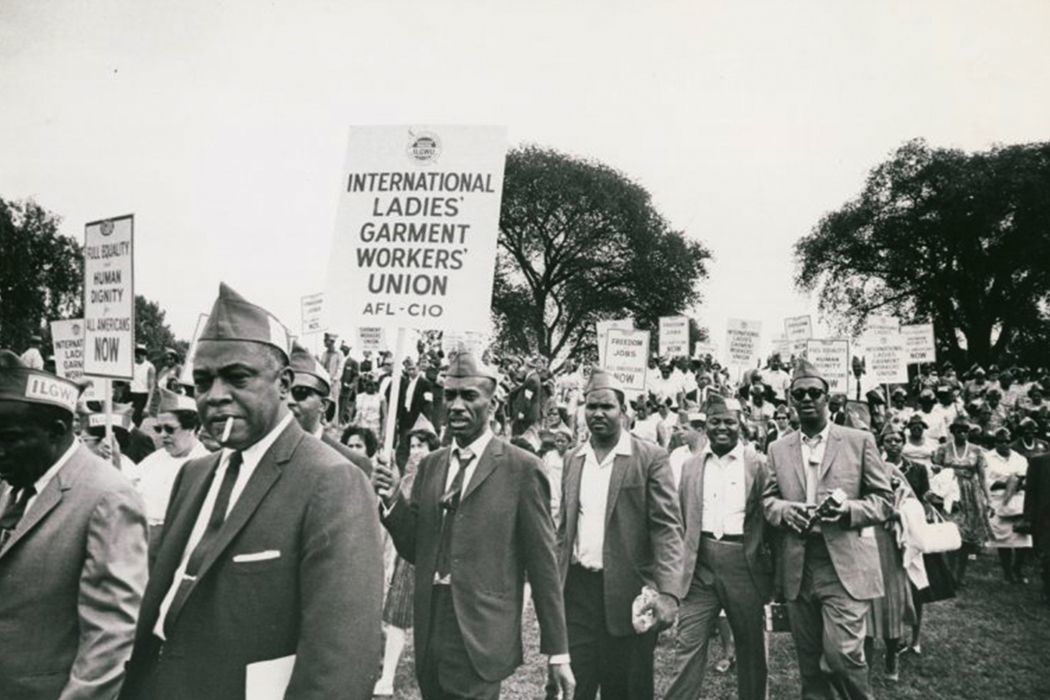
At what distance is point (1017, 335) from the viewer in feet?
90.8

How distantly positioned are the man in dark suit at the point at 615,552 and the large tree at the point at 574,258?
47291mm

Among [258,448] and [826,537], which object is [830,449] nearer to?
[826,537]

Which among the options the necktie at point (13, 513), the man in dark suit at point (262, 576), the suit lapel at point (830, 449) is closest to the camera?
the man in dark suit at point (262, 576)

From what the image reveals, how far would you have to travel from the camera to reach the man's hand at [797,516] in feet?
19.5

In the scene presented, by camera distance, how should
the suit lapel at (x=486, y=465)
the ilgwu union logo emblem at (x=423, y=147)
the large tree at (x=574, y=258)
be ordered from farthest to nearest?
the large tree at (x=574, y=258) < the ilgwu union logo emblem at (x=423, y=147) < the suit lapel at (x=486, y=465)

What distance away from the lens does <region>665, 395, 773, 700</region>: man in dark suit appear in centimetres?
617

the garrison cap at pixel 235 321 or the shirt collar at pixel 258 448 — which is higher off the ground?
the garrison cap at pixel 235 321

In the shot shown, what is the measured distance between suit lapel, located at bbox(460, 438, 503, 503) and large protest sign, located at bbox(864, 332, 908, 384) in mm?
12373

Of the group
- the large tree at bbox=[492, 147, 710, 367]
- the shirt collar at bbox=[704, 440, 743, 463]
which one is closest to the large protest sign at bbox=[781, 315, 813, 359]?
the shirt collar at bbox=[704, 440, 743, 463]

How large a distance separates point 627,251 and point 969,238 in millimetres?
26400

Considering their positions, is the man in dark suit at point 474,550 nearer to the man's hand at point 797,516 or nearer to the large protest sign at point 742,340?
the man's hand at point 797,516

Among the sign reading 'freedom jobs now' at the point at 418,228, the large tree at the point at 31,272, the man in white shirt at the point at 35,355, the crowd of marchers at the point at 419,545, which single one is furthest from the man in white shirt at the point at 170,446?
the large tree at the point at 31,272

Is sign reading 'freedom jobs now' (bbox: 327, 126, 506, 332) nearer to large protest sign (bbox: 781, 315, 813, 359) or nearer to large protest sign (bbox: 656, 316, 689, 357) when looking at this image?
large protest sign (bbox: 781, 315, 813, 359)

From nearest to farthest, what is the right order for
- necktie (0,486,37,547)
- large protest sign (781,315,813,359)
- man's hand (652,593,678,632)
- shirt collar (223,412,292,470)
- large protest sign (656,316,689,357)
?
shirt collar (223,412,292,470) → necktie (0,486,37,547) → man's hand (652,593,678,632) → large protest sign (781,315,813,359) → large protest sign (656,316,689,357)
